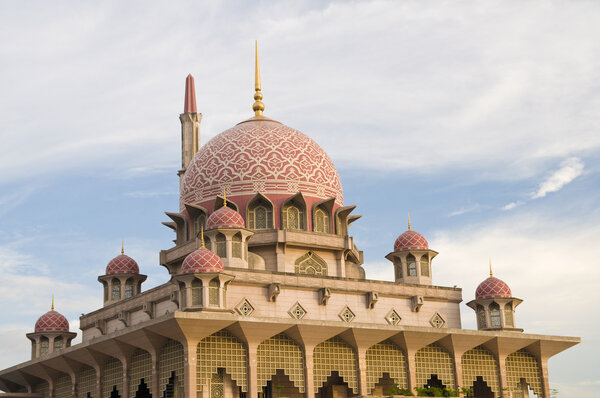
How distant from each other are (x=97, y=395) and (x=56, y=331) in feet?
21.9

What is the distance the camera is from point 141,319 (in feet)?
131

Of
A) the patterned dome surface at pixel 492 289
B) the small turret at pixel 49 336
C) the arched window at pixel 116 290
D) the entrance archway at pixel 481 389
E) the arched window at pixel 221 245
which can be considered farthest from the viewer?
the arched window at pixel 116 290

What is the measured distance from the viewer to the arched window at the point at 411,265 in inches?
1688

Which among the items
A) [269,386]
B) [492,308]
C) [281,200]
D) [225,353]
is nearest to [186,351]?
[225,353]

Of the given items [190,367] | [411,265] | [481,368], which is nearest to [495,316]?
[481,368]

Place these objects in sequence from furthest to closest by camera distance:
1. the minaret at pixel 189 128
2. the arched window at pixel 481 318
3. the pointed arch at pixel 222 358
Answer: the minaret at pixel 189 128
the arched window at pixel 481 318
the pointed arch at pixel 222 358

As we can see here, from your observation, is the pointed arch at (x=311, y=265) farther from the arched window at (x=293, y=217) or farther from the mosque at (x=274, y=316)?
the arched window at (x=293, y=217)

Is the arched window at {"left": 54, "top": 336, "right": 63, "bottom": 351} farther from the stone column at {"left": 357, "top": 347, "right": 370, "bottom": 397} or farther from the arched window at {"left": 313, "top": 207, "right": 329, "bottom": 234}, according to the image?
the stone column at {"left": 357, "top": 347, "right": 370, "bottom": 397}

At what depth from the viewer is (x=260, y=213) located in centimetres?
4222

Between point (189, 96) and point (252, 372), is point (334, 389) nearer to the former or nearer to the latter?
point (252, 372)

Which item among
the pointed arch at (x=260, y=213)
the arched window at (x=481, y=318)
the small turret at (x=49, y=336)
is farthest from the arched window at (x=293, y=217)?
the small turret at (x=49, y=336)

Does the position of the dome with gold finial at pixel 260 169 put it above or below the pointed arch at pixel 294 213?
above

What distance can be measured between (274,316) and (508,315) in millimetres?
10847

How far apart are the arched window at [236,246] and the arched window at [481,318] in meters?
11.3
